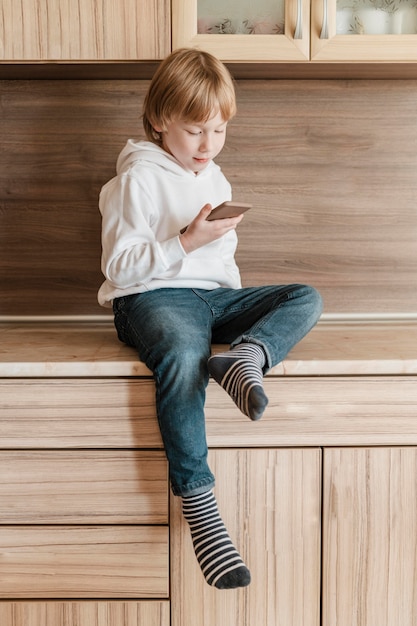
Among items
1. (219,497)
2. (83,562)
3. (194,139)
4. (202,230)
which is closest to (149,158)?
(194,139)

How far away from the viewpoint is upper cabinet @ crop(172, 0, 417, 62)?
1458 millimetres

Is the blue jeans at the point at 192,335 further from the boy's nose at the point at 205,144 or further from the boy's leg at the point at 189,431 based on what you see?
the boy's nose at the point at 205,144

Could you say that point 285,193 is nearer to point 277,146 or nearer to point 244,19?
point 277,146

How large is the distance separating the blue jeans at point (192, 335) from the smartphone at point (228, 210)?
0.19m

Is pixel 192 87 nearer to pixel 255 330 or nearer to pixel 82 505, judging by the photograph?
pixel 255 330

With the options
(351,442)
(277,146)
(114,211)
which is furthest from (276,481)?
(277,146)

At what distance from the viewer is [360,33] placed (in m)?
1.48

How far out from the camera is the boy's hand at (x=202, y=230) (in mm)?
1323

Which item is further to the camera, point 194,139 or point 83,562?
point 194,139

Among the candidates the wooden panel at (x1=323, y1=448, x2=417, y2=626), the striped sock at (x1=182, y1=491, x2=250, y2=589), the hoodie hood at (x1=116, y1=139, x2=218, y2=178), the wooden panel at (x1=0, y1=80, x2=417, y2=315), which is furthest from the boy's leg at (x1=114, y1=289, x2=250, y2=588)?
the wooden panel at (x1=0, y1=80, x2=417, y2=315)

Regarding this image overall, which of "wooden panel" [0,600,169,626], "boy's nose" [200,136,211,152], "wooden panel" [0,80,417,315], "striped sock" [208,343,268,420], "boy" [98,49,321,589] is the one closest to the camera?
"striped sock" [208,343,268,420]

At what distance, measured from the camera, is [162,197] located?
1451 millimetres

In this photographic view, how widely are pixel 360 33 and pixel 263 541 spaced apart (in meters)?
1.05

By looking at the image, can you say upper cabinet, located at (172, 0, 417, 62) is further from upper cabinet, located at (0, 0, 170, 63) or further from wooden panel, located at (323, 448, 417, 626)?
wooden panel, located at (323, 448, 417, 626)
